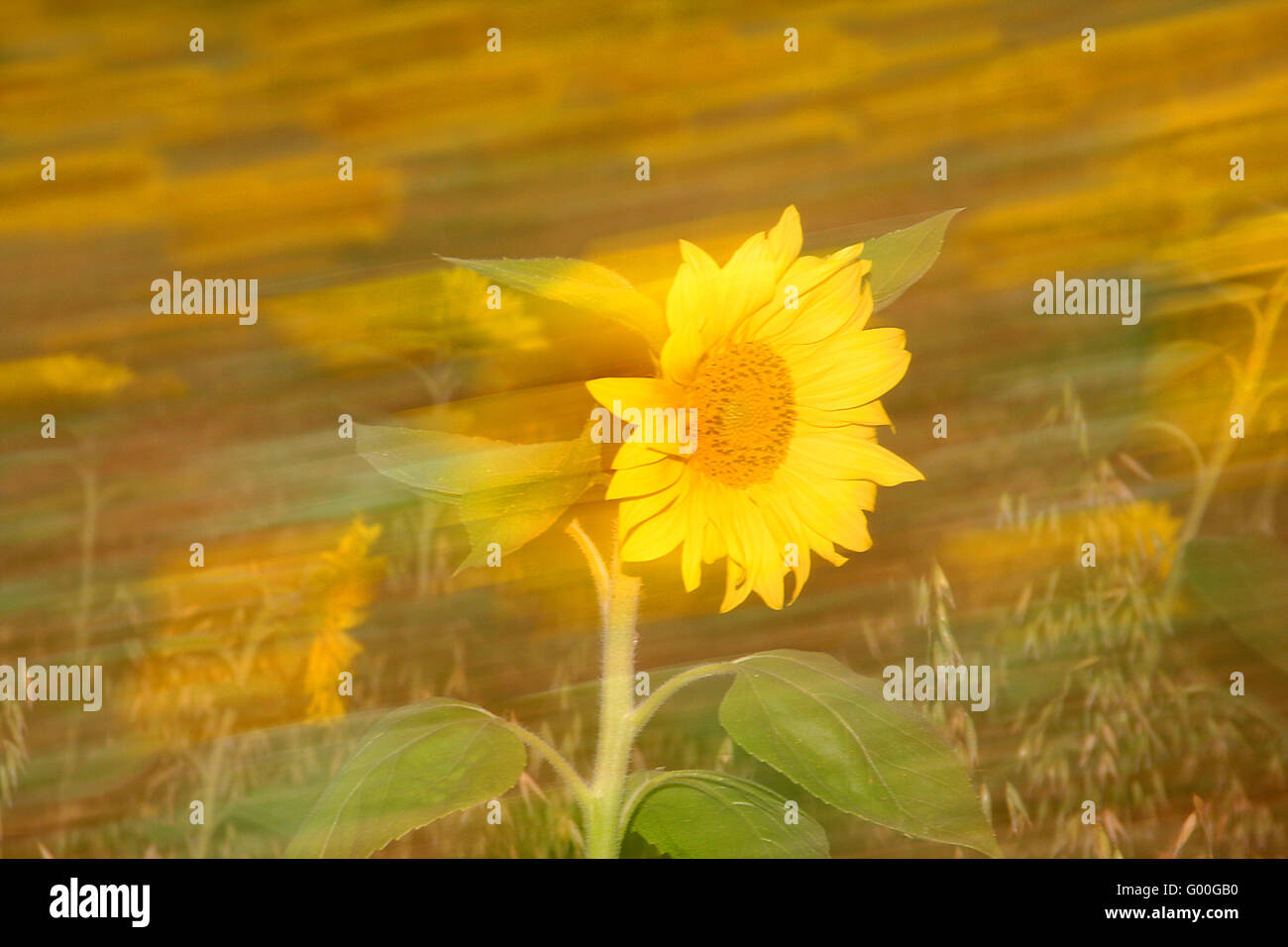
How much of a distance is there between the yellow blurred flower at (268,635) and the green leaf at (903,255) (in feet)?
1.71

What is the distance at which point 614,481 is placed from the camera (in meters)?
0.84

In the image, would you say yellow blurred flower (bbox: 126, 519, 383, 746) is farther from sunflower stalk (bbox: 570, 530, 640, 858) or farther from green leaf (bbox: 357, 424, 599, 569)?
sunflower stalk (bbox: 570, 530, 640, 858)

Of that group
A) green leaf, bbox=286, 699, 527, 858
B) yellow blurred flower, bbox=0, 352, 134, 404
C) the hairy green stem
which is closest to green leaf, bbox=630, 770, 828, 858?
the hairy green stem

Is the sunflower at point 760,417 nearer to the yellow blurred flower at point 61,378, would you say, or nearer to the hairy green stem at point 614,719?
the hairy green stem at point 614,719

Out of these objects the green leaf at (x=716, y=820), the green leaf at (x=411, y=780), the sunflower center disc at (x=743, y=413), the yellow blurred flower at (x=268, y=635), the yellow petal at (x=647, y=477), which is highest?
the sunflower center disc at (x=743, y=413)

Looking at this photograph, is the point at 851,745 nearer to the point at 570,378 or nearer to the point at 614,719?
the point at 614,719

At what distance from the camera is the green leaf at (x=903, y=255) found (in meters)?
0.89

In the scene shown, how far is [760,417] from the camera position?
848 millimetres

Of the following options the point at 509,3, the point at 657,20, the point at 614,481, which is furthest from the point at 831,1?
the point at 614,481

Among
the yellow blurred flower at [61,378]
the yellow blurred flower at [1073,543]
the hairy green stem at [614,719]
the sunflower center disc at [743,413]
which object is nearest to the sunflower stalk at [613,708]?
the hairy green stem at [614,719]

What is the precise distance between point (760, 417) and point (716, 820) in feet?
1.20

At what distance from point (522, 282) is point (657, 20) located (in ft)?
0.95

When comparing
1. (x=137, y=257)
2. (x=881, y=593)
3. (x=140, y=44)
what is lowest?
(x=881, y=593)
